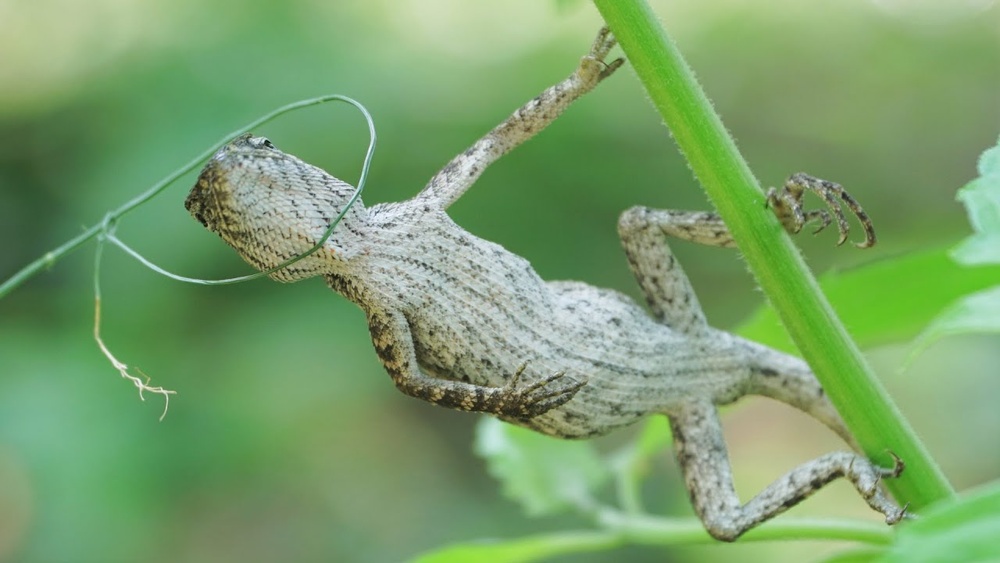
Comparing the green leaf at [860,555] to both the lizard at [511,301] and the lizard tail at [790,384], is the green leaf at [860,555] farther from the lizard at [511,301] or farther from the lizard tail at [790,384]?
the lizard tail at [790,384]

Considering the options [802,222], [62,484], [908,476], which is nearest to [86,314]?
[62,484]

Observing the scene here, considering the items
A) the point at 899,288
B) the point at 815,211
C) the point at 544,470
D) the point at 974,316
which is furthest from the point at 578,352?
the point at 974,316

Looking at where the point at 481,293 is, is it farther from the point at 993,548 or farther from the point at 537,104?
the point at 993,548

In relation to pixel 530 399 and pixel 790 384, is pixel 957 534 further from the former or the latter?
pixel 790 384

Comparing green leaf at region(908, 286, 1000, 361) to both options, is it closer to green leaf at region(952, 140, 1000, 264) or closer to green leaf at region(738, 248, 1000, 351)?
green leaf at region(952, 140, 1000, 264)

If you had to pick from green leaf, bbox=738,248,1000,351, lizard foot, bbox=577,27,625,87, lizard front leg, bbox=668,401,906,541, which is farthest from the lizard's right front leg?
lizard foot, bbox=577,27,625,87

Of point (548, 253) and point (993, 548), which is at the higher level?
point (548, 253)
